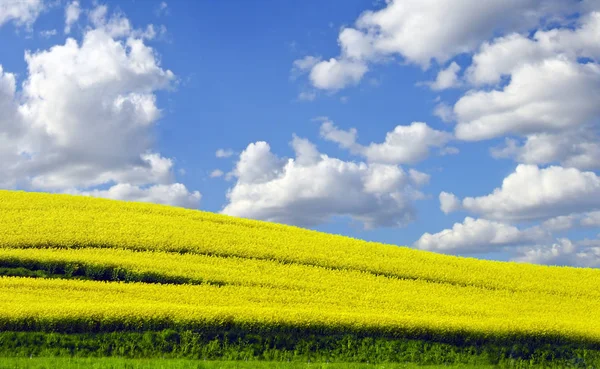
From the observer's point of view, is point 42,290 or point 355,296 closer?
point 42,290

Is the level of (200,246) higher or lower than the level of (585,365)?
higher

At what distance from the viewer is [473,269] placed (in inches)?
1593

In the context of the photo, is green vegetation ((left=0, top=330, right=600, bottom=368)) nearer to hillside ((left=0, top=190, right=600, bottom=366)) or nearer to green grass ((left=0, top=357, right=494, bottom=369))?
hillside ((left=0, top=190, right=600, bottom=366))

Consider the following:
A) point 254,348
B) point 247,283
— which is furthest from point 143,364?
point 247,283

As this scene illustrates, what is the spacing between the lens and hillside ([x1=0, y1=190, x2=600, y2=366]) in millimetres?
24328

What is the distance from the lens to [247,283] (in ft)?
104

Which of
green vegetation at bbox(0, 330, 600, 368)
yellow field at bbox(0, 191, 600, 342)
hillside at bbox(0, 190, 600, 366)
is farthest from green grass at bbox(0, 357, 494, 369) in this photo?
yellow field at bbox(0, 191, 600, 342)

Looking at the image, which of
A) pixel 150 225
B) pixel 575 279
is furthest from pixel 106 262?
pixel 575 279

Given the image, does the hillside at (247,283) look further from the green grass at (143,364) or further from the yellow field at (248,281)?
the green grass at (143,364)

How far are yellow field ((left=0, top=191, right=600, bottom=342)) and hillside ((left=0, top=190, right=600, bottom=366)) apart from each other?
0.24 feet

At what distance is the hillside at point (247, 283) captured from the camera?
24.3 m

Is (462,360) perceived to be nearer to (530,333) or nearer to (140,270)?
(530,333)

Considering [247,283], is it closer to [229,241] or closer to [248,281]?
[248,281]

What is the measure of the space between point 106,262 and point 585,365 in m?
22.2
